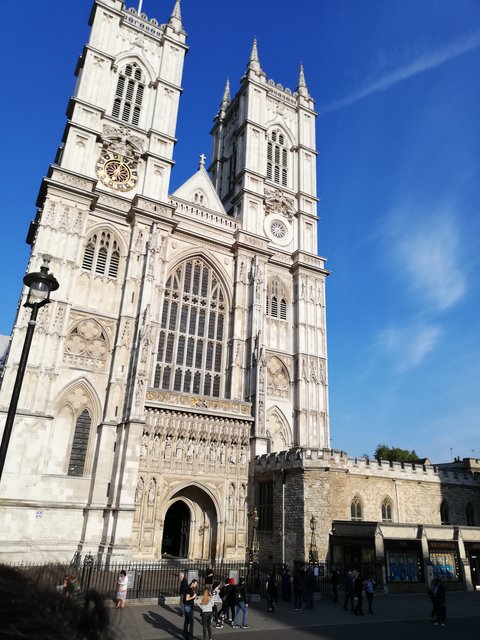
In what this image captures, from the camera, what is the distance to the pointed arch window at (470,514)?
2684 cm

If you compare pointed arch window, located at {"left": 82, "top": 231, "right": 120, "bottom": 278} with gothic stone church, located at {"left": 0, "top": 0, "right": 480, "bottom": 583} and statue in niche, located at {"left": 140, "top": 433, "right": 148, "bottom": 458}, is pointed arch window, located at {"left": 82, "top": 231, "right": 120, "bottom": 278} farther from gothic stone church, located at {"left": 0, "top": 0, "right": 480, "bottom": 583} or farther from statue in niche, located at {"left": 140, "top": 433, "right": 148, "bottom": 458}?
statue in niche, located at {"left": 140, "top": 433, "right": 148, "bottom": 458}

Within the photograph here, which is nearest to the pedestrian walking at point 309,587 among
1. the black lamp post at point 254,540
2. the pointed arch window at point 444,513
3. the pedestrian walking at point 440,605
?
the pedestrian walking at point 440,605

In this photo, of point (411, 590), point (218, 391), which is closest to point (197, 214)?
point (218, 391)

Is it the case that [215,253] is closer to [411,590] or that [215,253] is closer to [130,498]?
[130,498]

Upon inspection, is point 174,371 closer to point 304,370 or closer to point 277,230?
point 304,370

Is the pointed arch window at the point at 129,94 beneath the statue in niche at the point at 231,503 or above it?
above

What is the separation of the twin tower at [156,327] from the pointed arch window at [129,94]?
0.11 meters

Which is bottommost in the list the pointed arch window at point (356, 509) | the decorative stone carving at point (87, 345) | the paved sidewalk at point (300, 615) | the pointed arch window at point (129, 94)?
the paved sidewalk at point (300, 615)

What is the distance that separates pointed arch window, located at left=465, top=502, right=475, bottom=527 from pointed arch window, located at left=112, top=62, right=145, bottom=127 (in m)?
31.7

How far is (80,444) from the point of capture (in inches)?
942

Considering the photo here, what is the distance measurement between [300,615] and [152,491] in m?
10.5

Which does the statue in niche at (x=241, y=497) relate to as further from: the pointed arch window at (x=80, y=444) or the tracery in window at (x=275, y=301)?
the tracery in window at (x=275, y=301)

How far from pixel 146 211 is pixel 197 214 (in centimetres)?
456

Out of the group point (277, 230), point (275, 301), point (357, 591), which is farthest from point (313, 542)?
point (277, 230)
